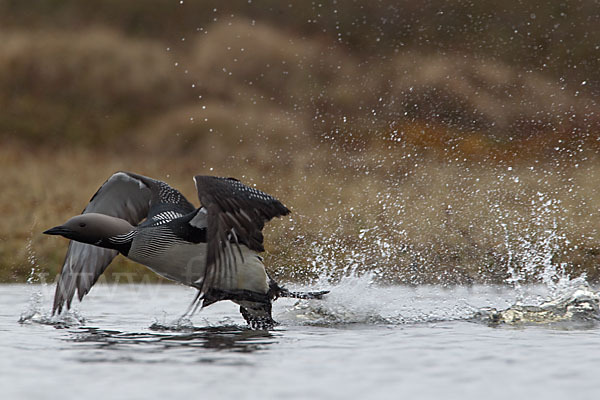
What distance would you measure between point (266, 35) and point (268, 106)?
4317mm

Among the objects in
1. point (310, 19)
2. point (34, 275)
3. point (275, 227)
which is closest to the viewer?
point (34, 275)

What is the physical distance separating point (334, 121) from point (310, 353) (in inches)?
798

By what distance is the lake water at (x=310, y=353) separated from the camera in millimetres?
4973

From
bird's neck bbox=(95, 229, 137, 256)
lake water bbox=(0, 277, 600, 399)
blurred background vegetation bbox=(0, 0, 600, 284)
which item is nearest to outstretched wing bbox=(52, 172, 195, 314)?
lake water bbox=(0, 277, 600, 399)

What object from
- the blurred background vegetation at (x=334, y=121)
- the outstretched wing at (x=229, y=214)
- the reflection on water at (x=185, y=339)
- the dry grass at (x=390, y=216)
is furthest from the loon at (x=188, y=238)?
the blurred background vegetation at (x=334, y=121)

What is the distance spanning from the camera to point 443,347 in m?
6.26

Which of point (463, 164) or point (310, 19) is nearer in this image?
point (463, 164)

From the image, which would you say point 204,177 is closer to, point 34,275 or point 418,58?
point 34,275

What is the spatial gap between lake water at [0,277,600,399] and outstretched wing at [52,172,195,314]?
0.33 m

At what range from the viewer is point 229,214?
6664 millimetres

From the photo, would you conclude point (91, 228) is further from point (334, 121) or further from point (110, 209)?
point (334, 121)

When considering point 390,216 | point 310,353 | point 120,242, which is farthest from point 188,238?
point 390,216

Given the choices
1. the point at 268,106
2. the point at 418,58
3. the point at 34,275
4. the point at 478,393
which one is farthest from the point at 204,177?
the point at 418,58

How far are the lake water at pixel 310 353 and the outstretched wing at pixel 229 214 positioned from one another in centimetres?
68
